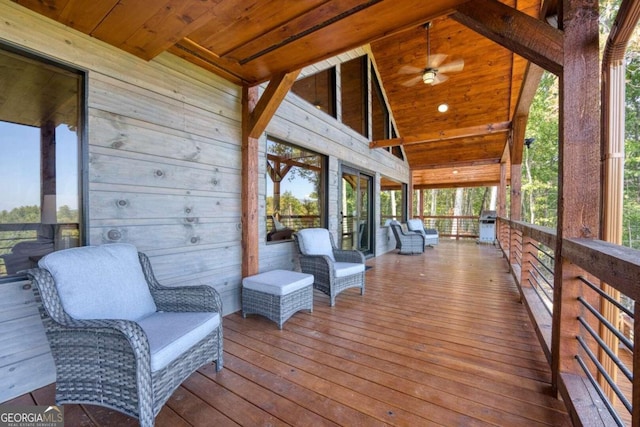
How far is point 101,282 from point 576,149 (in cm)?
290

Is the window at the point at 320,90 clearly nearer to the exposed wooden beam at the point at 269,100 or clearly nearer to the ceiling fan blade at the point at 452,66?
the exposed wooden beam at the point at 269,100

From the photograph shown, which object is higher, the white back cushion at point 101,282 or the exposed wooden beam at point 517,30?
the exposed wooden beam at point 517,30

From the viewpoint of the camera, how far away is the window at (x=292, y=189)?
3613 millimetres

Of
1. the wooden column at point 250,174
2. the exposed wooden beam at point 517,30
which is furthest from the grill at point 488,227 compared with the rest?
the wooden column at point 250,174

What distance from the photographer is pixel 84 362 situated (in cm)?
145

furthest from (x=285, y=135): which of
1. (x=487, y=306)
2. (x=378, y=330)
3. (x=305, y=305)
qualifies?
(x=487, y=306)

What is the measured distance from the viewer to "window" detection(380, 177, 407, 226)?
30.4ft

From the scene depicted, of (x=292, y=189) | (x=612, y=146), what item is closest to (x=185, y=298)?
(x=292, y=189)

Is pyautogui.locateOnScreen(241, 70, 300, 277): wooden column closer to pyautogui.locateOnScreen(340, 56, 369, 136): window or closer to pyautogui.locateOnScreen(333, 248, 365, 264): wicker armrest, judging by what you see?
pyautogui.locateOnScreen(333, 248, 365, 264): wicker armrest

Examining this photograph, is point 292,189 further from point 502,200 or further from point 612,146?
point 502,200

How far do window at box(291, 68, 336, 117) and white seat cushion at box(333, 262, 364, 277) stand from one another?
8.27 feet

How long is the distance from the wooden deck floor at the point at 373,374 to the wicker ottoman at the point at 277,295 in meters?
0.13

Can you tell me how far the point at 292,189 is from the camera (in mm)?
4047

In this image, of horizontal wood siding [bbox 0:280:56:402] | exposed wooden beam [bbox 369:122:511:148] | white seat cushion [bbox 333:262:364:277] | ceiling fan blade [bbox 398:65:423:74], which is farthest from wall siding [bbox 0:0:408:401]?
exposed wooden beam [bbox 369:122:511:148]
